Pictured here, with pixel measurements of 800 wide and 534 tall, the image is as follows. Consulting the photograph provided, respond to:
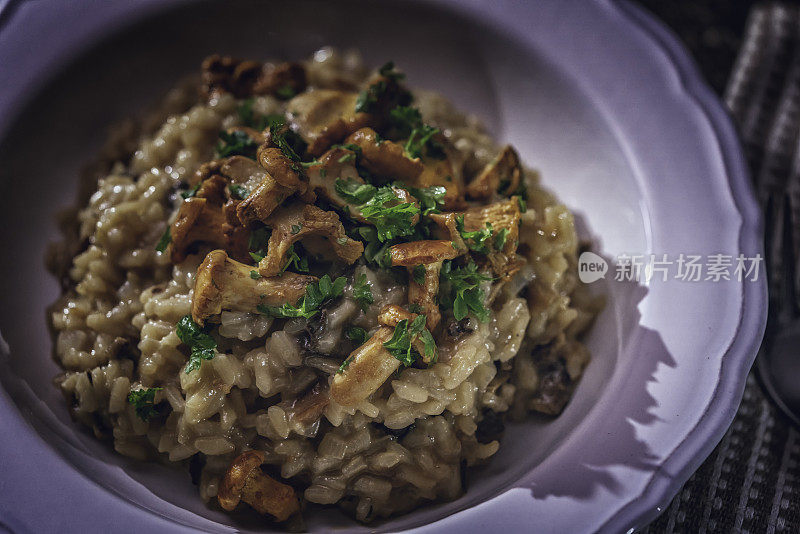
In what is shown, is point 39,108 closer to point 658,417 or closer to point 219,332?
point 219,332

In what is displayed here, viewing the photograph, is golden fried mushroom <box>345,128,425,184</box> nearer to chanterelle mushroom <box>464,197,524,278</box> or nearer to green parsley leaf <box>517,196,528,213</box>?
chanterelle mushroom <box>464,197,524,278</box>

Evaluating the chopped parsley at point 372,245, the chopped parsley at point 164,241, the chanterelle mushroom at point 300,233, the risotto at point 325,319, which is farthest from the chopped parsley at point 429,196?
the chopped parsley at point 164,241

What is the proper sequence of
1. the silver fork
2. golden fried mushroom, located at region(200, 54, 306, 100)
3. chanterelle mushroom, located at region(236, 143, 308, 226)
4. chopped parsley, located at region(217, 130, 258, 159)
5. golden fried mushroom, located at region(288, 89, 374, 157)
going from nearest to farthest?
chanterelle mushroom, located at region(236, 143, 308, 226), golden fried mushroom, located at region(288, 89, 374, 157), chopped parsley, located at region(217, 130, 258, 159), the silver fork, golden fried mushroom, located at region(200, 54, 306, 100)

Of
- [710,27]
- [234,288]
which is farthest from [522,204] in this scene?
[710,27]

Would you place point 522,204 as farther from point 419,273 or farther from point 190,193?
point 190,193

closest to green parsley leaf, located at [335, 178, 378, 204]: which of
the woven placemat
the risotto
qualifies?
the risotto

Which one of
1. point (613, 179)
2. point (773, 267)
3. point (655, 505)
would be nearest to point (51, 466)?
point (655, 505)
